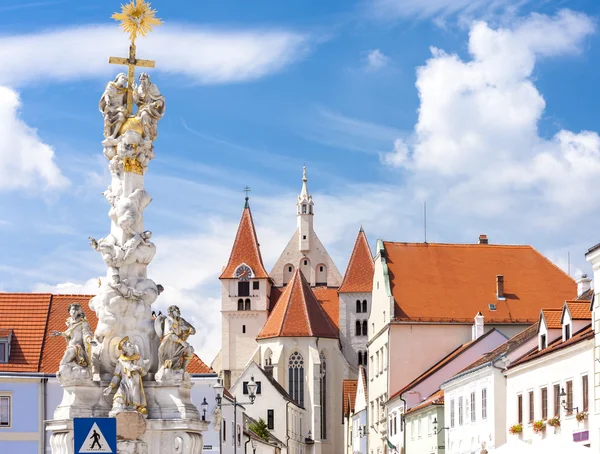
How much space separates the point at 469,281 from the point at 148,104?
4624cm

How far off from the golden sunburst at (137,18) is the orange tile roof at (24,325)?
Answer: 24.0 m

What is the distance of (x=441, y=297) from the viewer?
207 ft

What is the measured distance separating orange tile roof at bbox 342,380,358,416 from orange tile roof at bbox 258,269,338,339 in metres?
5.81

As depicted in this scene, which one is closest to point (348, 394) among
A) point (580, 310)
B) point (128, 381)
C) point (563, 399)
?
point (580, 310)

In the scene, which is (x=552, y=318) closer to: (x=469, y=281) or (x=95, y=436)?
(x=469, y=281)

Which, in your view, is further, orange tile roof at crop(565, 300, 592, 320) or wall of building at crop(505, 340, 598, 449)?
orange tile roof at crop(565, 300, 592, 320)

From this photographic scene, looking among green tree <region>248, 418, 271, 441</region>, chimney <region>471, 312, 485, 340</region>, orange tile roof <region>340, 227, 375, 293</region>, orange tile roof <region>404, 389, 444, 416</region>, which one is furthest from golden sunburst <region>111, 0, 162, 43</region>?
orange tile roof <region>340, 227, 375, 293</region>

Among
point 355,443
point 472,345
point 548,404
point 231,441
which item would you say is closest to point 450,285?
point 472,345

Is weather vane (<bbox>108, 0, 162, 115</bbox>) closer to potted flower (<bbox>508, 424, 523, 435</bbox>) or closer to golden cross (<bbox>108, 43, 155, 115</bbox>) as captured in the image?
golden cross (<bbox>108, 43, 155, 115</bbox>)

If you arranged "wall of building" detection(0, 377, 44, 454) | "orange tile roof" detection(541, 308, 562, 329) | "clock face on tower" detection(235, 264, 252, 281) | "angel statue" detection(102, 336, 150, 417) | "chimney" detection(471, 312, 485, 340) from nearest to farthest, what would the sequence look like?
1. "angel statue" detection(102, 336, 150, 417)
2. "orange tile roof" detection(541, 308, 562, 329)
3. "wall of building" detection(0, 377, 44, 454)
4. "chimney" detection(471, 312, 485, 340)
5. "clock face on tower" detection(235, 264, 252, 281)

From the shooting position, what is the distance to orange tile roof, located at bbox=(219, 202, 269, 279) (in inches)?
4914

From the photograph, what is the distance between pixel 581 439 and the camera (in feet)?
105

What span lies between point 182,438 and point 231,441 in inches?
1531

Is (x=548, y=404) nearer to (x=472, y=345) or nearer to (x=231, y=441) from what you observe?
(x=472, y=345)
